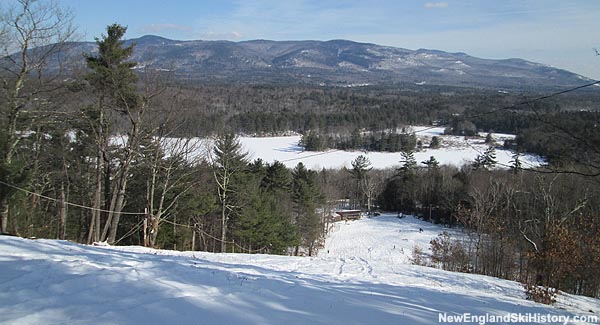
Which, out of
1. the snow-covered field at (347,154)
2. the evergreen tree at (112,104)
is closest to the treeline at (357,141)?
the snow-covered field at (347,154)

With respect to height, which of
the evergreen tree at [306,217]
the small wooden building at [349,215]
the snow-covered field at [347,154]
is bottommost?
the small wooden building at [349,215]

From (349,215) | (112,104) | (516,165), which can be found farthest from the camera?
(349,215)

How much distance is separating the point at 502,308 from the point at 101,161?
1239 centimetres

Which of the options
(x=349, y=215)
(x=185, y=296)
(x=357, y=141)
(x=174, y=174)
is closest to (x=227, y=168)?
(x=174, y=174)

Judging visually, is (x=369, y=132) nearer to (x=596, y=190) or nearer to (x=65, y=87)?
(x=596, y=190)

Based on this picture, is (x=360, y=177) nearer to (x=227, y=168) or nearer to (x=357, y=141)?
(x=357, y=141)

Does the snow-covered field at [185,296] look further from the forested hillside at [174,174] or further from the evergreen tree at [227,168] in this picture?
the evergreen tree at [227,168]

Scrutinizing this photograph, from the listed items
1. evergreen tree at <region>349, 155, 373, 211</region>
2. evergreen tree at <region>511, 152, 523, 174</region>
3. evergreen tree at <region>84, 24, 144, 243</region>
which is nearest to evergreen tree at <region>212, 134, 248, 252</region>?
evergreen tree at <region>84, 24, 144, 243</region>

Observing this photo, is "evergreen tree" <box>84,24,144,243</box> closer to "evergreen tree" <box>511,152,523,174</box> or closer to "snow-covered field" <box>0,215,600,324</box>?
"snow-covered field" <box>0,215,600,324</box>

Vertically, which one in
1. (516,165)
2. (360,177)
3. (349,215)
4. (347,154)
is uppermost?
(516,165)

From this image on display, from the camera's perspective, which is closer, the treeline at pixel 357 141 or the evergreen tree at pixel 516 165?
the evergreen tree at pixel 516 165

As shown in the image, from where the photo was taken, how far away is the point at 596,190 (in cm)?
2475

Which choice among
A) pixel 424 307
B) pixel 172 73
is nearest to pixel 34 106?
pixel 172 73

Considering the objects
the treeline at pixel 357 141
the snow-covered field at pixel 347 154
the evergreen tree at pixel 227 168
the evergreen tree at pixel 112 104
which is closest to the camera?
the evergreen tree at pixel 112 104
